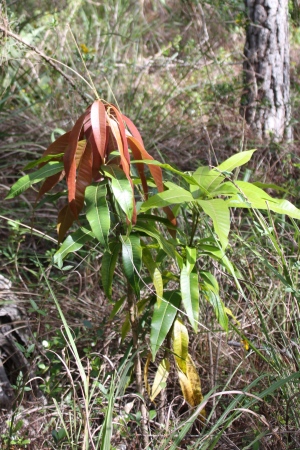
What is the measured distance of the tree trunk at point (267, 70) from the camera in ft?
15.5

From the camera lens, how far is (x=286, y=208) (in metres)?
2.00

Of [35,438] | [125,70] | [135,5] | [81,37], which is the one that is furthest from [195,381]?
[135,5]

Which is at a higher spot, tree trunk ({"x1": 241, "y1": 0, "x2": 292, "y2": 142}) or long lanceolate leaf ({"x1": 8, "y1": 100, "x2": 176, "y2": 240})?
long lanceolate leaf ({"x1": 8, "y1": 100, "x2": 176, "y2": 240})

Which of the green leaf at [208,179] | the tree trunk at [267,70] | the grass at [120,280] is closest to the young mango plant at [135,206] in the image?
the green leaf at [208,179]

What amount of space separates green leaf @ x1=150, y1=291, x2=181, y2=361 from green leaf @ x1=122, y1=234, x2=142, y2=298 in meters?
0.13

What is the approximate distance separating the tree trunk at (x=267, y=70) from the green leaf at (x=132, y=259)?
291cm

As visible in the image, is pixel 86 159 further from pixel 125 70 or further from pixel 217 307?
pixel 125 70

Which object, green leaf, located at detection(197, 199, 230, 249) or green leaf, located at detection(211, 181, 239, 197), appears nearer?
green leaf, located at detection(197, 199, 230, 249)

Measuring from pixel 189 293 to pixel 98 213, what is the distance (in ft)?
1.33

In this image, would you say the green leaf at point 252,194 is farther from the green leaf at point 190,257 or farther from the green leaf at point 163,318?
the green leaf at point 163,318

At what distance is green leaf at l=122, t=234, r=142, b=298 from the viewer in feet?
6.42

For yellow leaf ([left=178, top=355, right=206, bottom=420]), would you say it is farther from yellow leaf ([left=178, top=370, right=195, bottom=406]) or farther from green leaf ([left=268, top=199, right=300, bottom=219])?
green leaf ([left=268, top=199, right=300, bottom=219])

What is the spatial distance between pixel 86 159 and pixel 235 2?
3.30 meters

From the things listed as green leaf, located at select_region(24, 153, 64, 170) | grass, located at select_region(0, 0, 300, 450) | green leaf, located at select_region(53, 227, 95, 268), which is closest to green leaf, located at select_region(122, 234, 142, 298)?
green leaf, located at select_region(53, 227, 95, 268)
